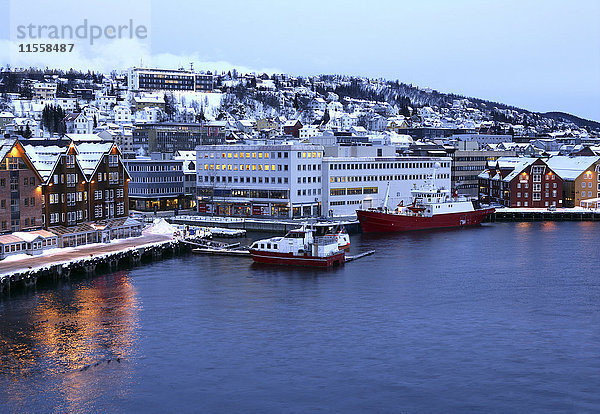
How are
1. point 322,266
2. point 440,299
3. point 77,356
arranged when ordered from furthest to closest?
point 322,266, point 440,299, point 77,356

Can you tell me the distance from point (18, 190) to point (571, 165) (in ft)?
236

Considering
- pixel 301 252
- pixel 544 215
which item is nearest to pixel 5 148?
pixel 301 252

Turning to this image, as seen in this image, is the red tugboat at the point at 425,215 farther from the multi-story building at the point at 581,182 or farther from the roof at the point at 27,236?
the roof at the point at 27,236

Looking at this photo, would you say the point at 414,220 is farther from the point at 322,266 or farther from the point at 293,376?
the point at 293,376

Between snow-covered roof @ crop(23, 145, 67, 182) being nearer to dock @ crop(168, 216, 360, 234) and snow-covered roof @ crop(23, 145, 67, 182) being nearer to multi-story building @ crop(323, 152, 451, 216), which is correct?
dock @ crop(168, 216, 360, 234)

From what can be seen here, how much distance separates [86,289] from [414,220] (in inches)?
1633

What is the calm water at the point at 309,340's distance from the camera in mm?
27578

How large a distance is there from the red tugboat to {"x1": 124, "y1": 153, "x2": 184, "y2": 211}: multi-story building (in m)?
26.1

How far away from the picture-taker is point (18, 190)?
5666cm

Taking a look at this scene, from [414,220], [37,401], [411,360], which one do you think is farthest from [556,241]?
[37,401]

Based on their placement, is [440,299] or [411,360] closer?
[411,360]

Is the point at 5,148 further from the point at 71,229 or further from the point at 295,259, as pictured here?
the point at 295,259

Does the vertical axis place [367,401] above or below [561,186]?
below

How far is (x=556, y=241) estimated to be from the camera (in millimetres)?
67312
